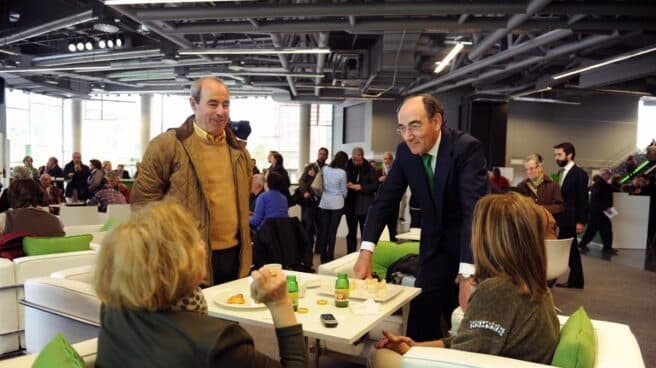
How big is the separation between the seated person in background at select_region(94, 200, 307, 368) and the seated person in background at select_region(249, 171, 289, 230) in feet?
12.7

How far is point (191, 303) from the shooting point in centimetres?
129

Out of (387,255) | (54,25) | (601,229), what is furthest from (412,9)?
(54,25)

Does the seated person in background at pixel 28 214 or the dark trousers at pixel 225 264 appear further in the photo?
the seated person in background at pixel 28 214

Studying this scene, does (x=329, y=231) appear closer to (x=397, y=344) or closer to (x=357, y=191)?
(x=357, y=191)

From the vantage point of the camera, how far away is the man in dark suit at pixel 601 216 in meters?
9.00

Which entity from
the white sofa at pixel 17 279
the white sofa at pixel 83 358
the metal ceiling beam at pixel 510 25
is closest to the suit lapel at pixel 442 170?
the white sofa at pixel 83 358

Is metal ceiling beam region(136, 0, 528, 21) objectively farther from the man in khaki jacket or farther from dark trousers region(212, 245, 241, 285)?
dark trousers region(212, 245, 241, 285)

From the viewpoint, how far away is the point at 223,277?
8.74 feet

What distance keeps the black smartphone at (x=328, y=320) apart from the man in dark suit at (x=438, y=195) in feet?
1.76

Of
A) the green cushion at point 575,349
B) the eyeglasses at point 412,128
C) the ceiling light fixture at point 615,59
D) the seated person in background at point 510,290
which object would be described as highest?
the ceiling light fixture at point 615,59

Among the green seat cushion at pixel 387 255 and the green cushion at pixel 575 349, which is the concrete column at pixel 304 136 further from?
the green cushion at pixel 575 349

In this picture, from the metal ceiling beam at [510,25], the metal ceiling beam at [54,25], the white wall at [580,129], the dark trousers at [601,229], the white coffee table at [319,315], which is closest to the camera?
the white coffee table at [319,315]

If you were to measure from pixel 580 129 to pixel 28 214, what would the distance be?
16.8 meters

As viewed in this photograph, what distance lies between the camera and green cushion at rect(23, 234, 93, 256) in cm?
368
